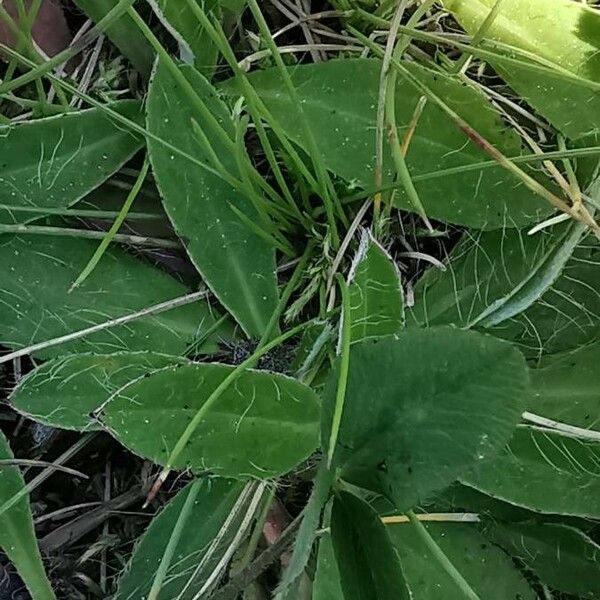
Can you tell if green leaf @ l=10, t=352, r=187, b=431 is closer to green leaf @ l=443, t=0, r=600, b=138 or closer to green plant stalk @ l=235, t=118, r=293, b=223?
green plant stalk @ l=235, t=118, r=293, b=223

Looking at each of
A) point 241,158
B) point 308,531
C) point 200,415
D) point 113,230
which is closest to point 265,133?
point 241,158

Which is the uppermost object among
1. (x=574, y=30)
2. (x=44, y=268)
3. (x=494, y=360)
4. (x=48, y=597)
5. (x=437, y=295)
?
(x=574, y=30)

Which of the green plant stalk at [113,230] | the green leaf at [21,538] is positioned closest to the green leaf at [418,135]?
the green plant stalk at [113,230]

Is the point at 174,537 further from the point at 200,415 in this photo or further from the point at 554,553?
the point at 554,553

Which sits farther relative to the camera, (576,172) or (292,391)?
(576,172)

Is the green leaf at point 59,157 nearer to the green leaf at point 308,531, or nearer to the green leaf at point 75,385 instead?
the green leaf at point 75,385

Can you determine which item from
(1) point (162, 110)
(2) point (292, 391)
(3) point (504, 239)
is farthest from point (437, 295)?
(1) point (162, 110)

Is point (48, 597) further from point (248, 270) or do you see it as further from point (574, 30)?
point (574, 30)
